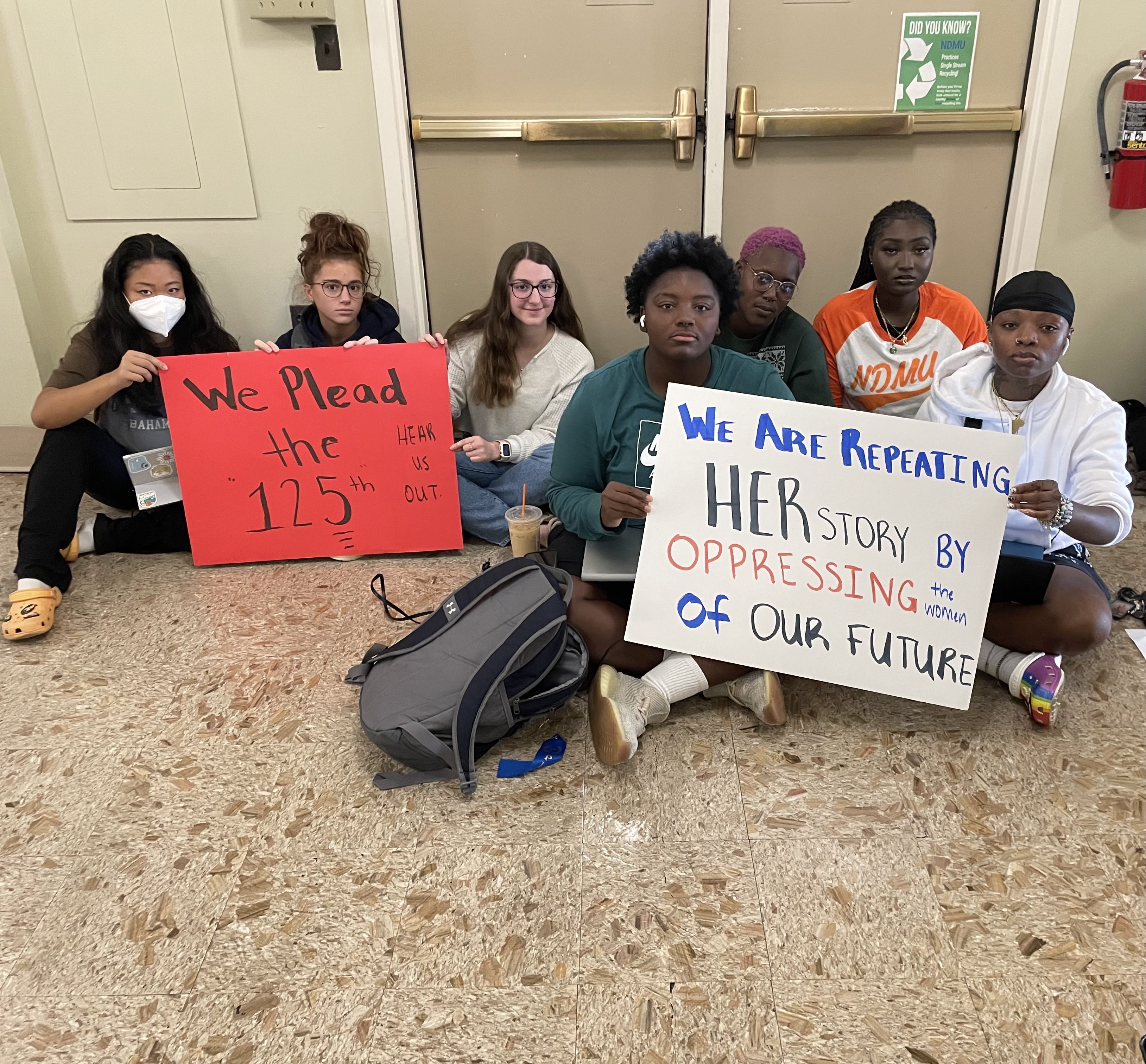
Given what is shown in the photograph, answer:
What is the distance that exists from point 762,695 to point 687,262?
84cm

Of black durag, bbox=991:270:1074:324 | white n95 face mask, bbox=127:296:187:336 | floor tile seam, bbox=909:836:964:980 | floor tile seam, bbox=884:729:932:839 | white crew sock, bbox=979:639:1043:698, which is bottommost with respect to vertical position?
floor tile seam, bbox=909:836:964:980

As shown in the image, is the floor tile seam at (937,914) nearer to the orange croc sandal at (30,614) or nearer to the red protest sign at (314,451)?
the red protest sign at (314,451)

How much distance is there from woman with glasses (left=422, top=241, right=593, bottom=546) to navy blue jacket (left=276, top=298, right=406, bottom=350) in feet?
0.56

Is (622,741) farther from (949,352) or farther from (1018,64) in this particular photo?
(1018,64)

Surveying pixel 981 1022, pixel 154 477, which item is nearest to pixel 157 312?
pixel 154 477

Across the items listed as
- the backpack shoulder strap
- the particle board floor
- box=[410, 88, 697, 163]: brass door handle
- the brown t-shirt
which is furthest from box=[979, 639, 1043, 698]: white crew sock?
the brown t-shirt

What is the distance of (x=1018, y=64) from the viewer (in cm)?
257

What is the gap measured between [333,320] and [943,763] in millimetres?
1809

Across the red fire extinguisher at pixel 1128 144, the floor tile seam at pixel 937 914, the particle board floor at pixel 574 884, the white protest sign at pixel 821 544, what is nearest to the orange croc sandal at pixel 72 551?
the particle board floor at pixel 574 884

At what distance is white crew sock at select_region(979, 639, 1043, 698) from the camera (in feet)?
5.65

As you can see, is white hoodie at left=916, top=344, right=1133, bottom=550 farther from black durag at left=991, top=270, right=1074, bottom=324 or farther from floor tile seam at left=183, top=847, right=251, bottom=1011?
floor tile seam at left=183, top=847, right=251, bottom=1011

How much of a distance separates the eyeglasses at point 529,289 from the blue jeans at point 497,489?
0.40 m

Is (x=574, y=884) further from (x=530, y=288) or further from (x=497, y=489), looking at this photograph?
(x=530, y=288)

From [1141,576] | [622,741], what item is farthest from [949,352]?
[622,741]
